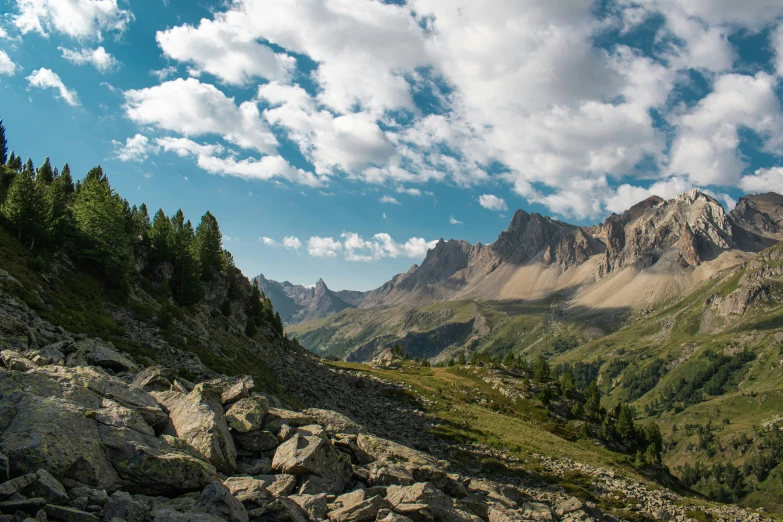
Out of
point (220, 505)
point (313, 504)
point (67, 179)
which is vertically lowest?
point (313, 504)

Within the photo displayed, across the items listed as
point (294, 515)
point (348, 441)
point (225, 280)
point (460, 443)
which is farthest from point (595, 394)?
point (294, 515)

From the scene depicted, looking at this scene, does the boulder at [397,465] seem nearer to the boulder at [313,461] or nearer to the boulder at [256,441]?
the boulder at [313,461]

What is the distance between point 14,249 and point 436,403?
218 feet

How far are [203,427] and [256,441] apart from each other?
3.18 metres

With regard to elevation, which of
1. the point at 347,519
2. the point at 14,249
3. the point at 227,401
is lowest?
the point at 347,519

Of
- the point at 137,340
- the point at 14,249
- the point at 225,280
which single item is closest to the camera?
the point at 137,340

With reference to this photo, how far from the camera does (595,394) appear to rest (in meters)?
117

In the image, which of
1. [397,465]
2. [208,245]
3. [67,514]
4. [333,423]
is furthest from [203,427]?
[208,245]

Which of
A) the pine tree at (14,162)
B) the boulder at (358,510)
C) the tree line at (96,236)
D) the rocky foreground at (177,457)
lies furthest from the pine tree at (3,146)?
the boulder at (358,510)

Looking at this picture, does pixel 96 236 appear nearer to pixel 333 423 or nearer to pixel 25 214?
pixel 25 214

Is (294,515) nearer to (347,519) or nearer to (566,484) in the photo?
(347,519)

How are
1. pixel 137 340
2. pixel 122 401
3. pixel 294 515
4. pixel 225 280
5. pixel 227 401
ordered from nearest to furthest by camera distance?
pixel 294 515 → pixel 122 401 → pixel 227 401 → pixel 137 340 → pixel 225 280

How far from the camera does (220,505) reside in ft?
44.9

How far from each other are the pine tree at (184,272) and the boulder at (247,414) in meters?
54.1
